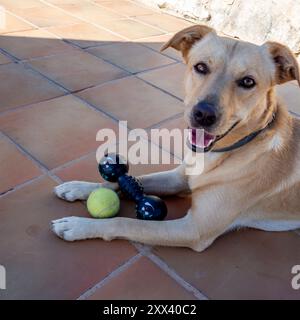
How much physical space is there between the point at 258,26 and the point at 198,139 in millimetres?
3714

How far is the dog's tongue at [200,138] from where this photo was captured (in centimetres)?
198

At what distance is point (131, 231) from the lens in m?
1.98

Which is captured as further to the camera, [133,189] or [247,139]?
[133,189]

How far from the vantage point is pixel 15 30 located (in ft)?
14.4

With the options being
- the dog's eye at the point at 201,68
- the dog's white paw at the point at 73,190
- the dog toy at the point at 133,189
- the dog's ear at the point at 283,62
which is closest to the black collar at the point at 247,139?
the dog's ear at the point at 283,62

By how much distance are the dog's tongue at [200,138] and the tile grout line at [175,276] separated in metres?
0.64

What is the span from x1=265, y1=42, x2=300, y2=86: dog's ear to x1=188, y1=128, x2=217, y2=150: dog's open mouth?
1.70ft

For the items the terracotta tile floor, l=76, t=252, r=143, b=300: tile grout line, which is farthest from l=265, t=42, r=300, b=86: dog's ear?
l=76, t=252, r=143, b=300: tile grout line

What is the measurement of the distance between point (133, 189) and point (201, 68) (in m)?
0.80

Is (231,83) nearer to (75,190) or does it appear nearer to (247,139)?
(247,139)

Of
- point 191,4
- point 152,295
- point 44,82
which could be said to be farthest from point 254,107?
point 191,4

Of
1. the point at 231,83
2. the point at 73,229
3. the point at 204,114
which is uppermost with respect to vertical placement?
the point at 231,83

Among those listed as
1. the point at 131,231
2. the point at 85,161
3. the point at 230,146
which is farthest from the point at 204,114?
the point at 85,161
